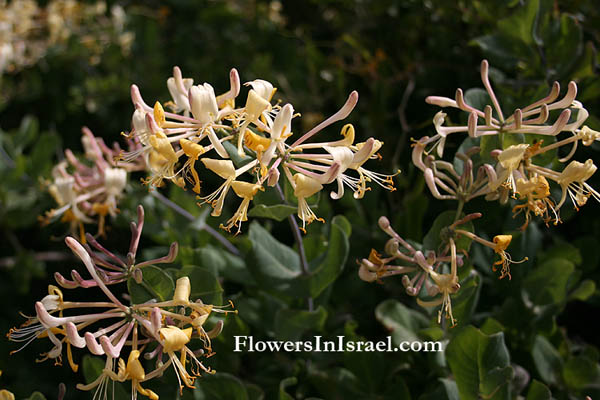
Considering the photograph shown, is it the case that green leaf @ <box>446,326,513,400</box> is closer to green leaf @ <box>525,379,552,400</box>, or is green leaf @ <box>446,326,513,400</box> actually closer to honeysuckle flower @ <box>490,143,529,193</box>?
green leaf @ <box>525,379,552,400</box>

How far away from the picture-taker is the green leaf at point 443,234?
0.71 metres

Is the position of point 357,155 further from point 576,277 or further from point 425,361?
point 576,277

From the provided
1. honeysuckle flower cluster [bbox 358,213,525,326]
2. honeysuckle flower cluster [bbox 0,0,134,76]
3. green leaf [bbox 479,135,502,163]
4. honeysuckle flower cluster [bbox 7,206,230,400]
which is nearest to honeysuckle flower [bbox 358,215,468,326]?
honeysuckle flower cluster [bbox 358,213,525,326]

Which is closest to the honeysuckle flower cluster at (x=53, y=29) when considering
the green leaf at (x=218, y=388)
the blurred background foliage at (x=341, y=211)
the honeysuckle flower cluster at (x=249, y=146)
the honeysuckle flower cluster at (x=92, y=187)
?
the blurred background foliage at (x=341, y=211)

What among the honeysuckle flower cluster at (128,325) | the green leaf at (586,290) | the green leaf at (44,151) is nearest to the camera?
the honeysuckle flower cluster at (128,325)

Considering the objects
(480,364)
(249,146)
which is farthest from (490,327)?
(249,146)

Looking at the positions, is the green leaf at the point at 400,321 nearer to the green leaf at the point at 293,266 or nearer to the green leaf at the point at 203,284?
the green leaf at the point at 293,266

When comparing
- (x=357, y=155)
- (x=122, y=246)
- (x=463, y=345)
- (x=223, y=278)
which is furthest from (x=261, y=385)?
(x=122, y=246)

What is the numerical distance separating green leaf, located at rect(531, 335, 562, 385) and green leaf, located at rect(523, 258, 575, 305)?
0.23 feet

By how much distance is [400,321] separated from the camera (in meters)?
0.86

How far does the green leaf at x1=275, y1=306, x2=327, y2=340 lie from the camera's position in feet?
2.68

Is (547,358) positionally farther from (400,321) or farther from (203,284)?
(203,284)

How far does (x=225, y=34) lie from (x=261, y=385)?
124 centimetres

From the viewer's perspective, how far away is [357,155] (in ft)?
2.07
